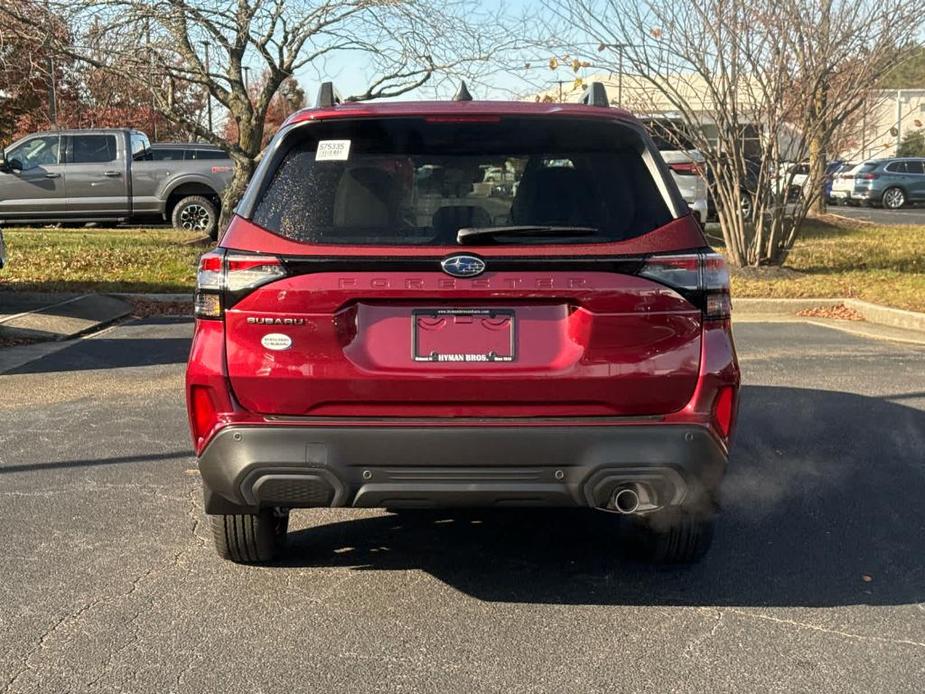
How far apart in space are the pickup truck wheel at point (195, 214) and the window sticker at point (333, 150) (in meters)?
15.3

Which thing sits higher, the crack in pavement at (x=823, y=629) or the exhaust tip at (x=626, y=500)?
the exhaust tip at (x=626, y=500)

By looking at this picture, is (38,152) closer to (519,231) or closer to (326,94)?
(326,94)

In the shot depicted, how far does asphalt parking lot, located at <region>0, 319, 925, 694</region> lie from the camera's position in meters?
3.34

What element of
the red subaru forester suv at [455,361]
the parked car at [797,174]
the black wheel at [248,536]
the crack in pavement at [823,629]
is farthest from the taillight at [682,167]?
the parked car at [797,174]

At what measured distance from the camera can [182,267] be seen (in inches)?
557

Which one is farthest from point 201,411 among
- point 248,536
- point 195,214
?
point 195,214

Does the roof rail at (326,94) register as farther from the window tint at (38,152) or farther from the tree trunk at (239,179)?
the window tint at (38,152)

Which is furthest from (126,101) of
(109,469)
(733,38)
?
(109,469)

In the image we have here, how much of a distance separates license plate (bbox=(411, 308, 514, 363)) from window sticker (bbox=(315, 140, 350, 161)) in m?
0.68

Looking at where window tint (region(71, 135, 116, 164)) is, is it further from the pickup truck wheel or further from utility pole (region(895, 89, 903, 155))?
utility pole (region(895, 89, 903, 155))

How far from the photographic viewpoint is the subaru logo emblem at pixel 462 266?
3.43 metres

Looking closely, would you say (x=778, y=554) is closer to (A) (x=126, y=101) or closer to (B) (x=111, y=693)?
(B) (x=111, y=693)

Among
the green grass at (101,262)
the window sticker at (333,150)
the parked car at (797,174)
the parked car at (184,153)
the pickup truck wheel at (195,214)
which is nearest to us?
the window sticker at (333,150)

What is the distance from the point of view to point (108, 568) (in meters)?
4.19
